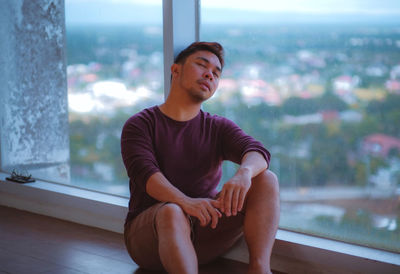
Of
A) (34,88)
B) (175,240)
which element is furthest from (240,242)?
(34,88)

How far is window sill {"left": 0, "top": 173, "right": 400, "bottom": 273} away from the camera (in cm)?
223

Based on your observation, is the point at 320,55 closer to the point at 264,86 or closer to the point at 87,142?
the point at 264,86

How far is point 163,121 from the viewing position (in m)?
2.35

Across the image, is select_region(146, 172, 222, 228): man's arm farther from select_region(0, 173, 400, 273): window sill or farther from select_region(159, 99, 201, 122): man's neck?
select_region(0, 173, 400, 273): window sill

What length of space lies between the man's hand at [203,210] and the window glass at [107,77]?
1007 millimetres

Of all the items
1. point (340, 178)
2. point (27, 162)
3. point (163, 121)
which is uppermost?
point (163, 121)

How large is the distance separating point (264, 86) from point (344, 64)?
0.40 meters

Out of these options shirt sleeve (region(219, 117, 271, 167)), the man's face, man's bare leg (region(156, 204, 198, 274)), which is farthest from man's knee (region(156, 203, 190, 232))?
the man's face

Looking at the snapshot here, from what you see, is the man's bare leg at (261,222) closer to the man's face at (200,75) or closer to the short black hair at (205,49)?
the man's face at (200,75)

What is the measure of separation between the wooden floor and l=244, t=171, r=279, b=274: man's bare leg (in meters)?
0.36

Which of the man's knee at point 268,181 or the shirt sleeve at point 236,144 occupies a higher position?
the shirt sleeve at point 236,144

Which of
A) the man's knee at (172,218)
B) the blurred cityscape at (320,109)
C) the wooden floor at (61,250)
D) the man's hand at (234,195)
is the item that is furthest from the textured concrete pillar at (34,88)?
the man's hand at (234,195)

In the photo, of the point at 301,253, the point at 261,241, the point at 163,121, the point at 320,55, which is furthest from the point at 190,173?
the point at 320,55

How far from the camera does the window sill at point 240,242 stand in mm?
2229
